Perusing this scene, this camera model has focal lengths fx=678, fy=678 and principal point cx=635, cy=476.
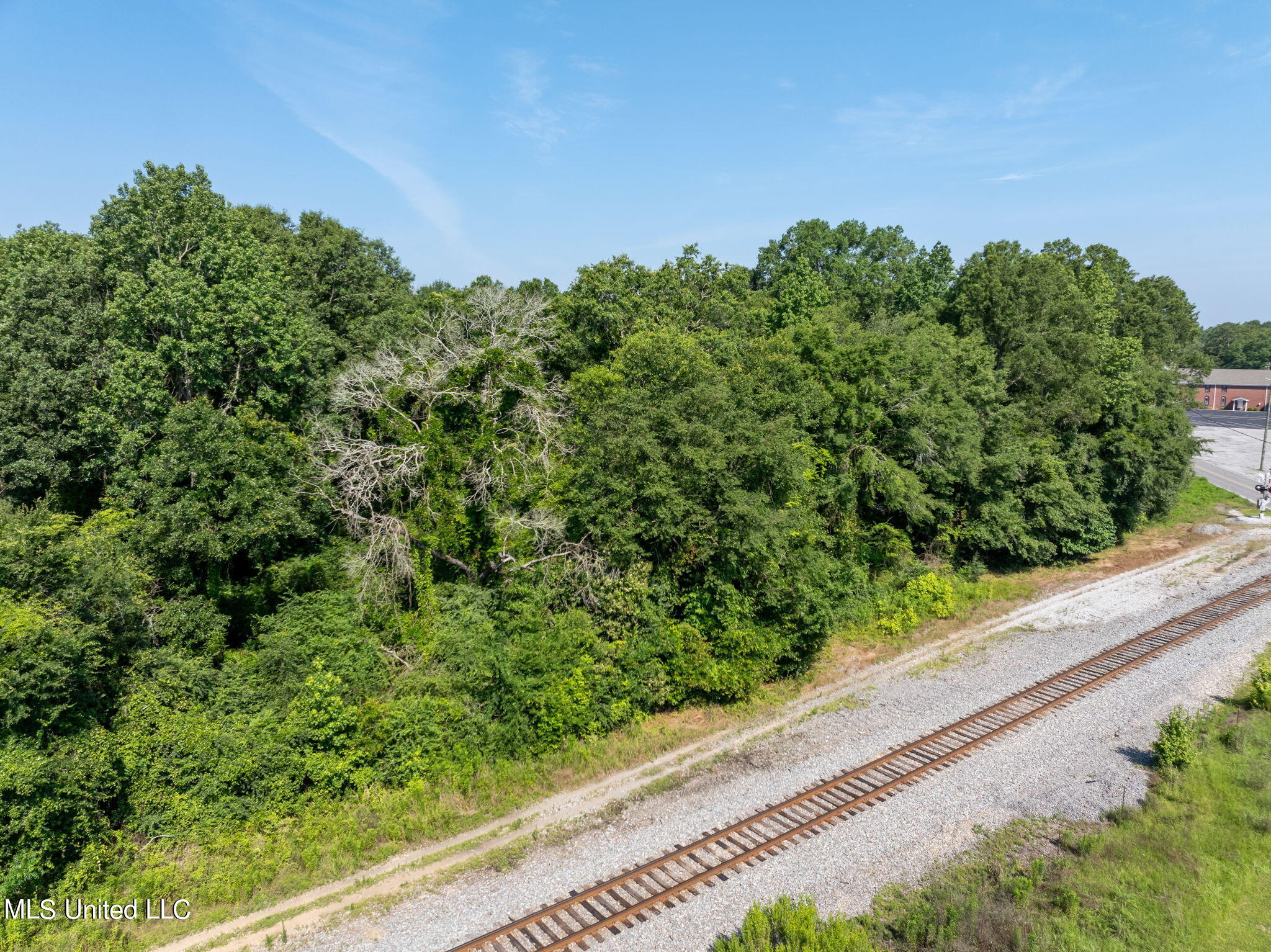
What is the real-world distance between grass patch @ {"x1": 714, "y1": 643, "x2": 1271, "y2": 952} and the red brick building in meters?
96.6

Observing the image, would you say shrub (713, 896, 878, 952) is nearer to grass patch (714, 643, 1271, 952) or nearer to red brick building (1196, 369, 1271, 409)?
grass patch (714, 643, 1271, 952)

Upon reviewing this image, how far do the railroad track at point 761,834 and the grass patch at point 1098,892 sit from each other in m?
1.37

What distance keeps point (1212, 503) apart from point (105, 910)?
49.5 metres

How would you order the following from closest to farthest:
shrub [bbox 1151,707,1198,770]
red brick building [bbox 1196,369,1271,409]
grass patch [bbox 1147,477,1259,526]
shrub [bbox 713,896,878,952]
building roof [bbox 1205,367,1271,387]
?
shrub [bbox 713,896,878,952] → shrub [bbox 1151,707,1198,770] → grass patch [bbox 1147,477,1259,526] → red brick building [bbox 1196,369,1271,409] → building roof [bbox 1205,367,1271,387]

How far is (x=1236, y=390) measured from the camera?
88438 mm

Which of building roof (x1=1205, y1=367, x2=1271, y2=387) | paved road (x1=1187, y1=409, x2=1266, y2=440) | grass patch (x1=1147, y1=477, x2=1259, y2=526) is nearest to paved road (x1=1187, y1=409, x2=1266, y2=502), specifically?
paved road (x1=1187, y1=409, x2=1266, y2=440)

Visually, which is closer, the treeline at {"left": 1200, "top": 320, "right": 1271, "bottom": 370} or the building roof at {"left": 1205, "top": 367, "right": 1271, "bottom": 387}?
the building roof at {"left": 1205, "top": 367, "right": 1271, "bottom": 387}

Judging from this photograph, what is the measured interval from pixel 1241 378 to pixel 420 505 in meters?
112

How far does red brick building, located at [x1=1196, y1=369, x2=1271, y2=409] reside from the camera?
8606 cm

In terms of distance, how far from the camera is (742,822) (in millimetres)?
12273

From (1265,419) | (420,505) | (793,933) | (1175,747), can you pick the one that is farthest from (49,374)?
(1265,419)

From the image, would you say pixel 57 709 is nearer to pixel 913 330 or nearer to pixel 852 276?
pixel 913 330

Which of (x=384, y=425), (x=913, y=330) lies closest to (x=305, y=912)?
(x=384, y=425)

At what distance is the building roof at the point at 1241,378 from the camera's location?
285 ft
